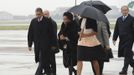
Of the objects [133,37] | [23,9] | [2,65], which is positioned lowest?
[23,9]

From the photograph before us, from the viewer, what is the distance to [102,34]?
11469mm

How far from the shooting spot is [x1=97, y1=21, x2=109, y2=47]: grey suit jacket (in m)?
11.3

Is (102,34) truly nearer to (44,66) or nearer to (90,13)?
(90,13)

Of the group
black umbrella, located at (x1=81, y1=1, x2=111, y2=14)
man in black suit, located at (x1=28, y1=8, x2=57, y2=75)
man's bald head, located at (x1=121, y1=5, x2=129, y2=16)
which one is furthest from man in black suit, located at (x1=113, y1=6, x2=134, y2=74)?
man in black suit, located at (x1=28, y1=8, x2=57, y2=75)

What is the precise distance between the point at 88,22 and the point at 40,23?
123 centimetres

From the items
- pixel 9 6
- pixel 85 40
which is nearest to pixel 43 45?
pixel 85 40

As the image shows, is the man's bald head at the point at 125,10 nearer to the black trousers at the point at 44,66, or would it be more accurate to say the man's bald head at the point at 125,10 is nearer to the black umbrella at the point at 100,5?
the black umbrella at the point at 100,5

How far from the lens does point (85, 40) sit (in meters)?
10.6

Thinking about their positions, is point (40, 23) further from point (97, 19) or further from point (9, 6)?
point (9, 6)

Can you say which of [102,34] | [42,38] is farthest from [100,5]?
[42,38]

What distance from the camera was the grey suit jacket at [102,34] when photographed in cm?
1133

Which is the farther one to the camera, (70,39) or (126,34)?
(126,34)

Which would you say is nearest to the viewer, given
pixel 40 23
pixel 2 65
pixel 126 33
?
pixel 40 23

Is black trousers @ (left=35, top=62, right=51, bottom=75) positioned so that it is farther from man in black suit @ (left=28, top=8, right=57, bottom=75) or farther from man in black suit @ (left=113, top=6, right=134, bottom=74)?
man in black suit @ (left=113, top=6, right=134, bottom=74)
